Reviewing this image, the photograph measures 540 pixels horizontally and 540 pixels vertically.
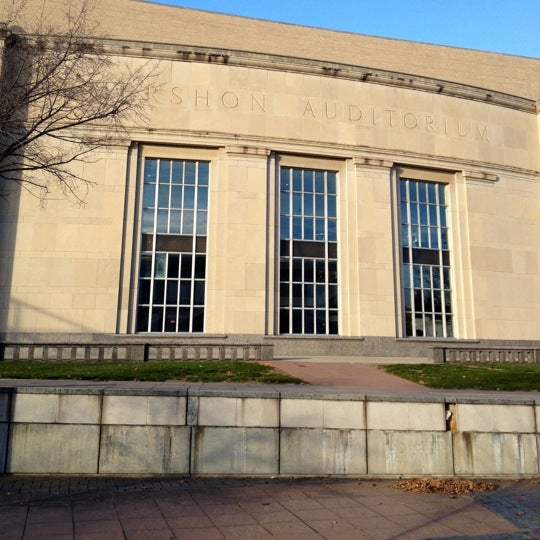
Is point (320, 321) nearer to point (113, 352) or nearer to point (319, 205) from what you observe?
point (319, 205)

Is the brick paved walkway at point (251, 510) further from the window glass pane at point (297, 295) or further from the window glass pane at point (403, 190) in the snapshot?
the window glass pane at point (403, 190)

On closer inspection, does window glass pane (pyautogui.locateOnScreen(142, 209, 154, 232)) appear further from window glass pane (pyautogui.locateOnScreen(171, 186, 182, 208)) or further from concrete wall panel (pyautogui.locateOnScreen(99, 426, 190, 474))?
concrete wall panel (pyautogui.locateOnScreen(99, 426, 190, 474))

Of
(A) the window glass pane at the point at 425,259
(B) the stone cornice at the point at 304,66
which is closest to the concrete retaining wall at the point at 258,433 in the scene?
(A) the window glass pane at the point at 425,259

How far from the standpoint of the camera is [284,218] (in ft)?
77.7

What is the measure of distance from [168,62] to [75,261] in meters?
10.5

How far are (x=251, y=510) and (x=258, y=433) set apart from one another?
1.74 meters

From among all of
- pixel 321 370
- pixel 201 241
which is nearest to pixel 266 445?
pixel 321 370

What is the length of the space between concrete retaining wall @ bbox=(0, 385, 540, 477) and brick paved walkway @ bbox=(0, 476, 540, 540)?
0.98 feet

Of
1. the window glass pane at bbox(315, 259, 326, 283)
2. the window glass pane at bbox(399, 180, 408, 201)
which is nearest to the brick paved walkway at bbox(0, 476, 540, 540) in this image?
the window glass pane at bbox(315, 259, 326, 283)

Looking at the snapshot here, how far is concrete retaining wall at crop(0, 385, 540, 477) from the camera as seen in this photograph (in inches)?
284

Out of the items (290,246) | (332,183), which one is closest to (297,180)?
(332,183)

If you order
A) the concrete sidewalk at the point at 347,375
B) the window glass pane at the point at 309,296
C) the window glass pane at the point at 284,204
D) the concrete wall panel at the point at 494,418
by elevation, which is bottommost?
the concrete wall panel at the point at 494,418

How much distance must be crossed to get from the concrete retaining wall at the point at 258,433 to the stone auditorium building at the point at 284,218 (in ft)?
42.6

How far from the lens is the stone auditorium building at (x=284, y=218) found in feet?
70.0
